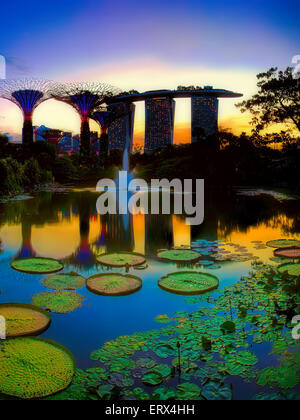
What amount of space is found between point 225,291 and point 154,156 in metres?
28.5

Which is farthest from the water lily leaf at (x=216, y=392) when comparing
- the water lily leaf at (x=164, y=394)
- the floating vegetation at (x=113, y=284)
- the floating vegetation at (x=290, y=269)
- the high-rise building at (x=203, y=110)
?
the high-rise building at (x=203, y=110)

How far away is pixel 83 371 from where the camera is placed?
2285 mm

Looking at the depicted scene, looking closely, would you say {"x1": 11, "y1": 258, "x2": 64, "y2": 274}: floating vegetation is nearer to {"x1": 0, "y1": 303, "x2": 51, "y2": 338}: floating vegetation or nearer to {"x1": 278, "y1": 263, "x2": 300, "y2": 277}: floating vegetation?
{"x1": 0, "y1": 303, "x2": 51, "y2": 338}: floating vegetation

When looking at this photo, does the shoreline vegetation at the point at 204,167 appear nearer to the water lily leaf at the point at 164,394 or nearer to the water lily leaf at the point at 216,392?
the water lily leaf at the point at 164,394

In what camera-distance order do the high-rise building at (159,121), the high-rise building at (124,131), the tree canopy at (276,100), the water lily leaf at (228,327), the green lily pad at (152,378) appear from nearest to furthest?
the green lily pad at (152,378) → the water lily leaf at (228,327) → the tree canopy at (276,100) → the high-rise building at (159,121) → the high-rise building at (124,131)

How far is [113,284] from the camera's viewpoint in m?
3.88

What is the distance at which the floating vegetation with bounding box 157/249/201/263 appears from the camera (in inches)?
199

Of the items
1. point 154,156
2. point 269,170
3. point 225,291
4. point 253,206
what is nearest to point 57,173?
point 154,156

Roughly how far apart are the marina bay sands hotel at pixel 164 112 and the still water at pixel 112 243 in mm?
37159

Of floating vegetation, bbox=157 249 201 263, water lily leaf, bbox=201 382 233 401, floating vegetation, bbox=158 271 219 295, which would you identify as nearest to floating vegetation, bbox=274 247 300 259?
floating vegetation, bbox=157 249 201 263

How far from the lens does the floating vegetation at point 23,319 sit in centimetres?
275

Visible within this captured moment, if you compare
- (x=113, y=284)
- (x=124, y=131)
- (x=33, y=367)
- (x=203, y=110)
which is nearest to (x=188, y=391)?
(x=33, y=367)

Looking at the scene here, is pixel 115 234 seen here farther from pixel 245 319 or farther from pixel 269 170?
pixel 269 170
